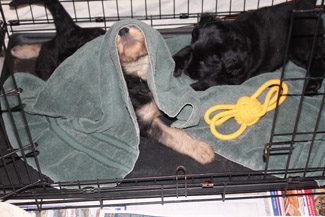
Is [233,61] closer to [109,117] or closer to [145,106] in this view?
[145,106]

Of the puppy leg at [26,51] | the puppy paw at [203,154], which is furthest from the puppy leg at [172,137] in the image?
the puppy leg at [26,51]

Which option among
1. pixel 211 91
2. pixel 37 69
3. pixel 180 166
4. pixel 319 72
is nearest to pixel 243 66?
pixel 211 91

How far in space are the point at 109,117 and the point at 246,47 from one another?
2.49 ft

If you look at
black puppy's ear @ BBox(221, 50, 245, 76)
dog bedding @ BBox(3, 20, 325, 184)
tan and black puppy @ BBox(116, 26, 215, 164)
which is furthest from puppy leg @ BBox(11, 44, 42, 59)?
black puppy's ear @ BBox(221, 50, 245, 76)

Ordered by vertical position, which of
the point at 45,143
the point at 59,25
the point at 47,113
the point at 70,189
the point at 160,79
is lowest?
the point at 70,189

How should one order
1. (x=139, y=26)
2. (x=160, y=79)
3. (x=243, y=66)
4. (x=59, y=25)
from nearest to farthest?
(x=139, y=26)
(x=160, y=79)
(x=243, y=66)
(x=59, y=25)

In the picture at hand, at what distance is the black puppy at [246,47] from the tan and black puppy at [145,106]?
0.26 metres

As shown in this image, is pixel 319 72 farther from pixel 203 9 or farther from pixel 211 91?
pixel 203 9

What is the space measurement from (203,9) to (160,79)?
3.47 ft

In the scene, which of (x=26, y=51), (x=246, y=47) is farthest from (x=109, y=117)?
(x=26, y=51)

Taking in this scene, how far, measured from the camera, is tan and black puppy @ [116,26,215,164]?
188cm

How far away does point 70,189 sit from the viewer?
6.16 feet

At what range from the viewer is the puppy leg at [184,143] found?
201 cm

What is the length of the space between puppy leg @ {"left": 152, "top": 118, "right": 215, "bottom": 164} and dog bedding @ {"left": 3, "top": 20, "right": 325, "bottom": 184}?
4cm
